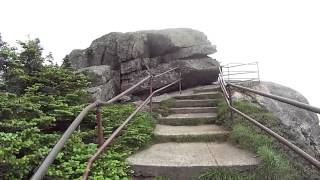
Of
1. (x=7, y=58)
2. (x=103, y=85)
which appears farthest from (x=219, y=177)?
(x=103, y=85)

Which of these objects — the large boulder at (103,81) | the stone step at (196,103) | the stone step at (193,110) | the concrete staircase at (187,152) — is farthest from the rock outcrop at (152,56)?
the concrete staircase at (187,152)

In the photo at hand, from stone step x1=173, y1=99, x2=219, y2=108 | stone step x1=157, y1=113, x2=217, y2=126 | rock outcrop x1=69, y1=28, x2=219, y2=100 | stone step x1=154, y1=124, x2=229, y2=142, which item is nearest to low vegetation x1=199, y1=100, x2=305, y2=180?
stone step x1=154, y1=124, x2=229, y2=142

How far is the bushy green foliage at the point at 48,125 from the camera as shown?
3.49 m

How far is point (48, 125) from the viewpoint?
4691mm

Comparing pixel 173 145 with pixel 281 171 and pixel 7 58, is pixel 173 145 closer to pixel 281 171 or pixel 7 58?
pixel 281 171

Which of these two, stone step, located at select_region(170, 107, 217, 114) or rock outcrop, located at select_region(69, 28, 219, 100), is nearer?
stone step, located at select_region(170, 107, 217, 114)

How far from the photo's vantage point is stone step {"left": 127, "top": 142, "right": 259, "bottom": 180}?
3961mm

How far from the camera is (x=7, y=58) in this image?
617 cm

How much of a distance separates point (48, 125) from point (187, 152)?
6.74ft

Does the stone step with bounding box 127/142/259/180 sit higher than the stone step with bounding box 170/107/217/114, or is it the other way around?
the stone step with bounding box 170/107/217/114

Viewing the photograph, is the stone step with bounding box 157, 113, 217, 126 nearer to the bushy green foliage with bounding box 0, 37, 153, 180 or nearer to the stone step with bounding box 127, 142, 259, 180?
the bushy green foliage with bounding box 0, 37, 153, 180

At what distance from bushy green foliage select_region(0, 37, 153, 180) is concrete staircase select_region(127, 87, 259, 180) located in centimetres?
24

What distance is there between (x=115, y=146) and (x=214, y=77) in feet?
27.3

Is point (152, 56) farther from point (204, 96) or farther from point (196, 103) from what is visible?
point (196, 103)
